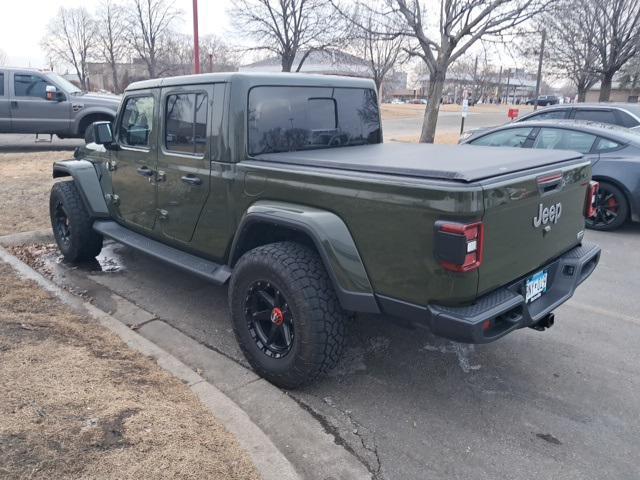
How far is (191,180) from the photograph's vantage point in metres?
3.82

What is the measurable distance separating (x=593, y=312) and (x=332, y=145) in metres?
2.58

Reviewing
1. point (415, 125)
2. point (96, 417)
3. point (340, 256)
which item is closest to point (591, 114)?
point (340, 256)

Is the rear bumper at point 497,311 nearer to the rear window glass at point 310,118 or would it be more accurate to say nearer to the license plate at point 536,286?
the license plate at point 536,286

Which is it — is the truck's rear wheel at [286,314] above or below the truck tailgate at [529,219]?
below

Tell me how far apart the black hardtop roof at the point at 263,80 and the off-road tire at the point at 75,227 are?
141cm

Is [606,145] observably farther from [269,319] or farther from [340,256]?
[269,319]

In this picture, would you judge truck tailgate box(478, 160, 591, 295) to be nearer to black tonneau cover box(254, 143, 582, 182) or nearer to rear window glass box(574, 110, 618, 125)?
black tonneau cover box(254, 143, 582, 182)

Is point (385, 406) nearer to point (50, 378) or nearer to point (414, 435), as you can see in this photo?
point (414, 435)

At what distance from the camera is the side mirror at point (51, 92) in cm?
1190

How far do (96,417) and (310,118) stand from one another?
8.01ft

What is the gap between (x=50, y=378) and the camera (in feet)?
9.62

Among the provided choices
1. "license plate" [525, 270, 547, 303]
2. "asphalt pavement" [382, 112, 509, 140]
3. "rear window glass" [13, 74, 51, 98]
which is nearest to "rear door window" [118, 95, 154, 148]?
"license plate" [525, 270, 547, 303]

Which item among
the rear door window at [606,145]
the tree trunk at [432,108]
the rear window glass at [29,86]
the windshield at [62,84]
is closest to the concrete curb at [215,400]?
the rear door window at [606,145]

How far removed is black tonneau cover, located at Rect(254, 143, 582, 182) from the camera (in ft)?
8.61
